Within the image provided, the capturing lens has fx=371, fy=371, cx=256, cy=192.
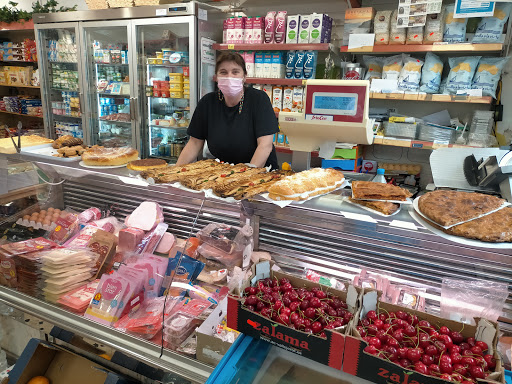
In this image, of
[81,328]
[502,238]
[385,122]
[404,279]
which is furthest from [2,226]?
[385,122]

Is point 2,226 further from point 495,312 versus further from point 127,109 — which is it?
point 127,109

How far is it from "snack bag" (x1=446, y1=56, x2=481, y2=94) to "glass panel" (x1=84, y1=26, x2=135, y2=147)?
398cm

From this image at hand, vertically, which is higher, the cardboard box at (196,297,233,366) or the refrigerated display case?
the refrigerated display case

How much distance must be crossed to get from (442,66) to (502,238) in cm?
298

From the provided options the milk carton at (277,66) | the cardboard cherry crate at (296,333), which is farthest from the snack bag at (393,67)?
the cardboard cherry crate at (296,333)

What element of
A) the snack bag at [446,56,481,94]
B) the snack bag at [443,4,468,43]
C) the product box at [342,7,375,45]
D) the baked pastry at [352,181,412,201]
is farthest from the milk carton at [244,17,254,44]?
the baked pastry at [352,181,412,201]

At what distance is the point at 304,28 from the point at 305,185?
3.00 metres

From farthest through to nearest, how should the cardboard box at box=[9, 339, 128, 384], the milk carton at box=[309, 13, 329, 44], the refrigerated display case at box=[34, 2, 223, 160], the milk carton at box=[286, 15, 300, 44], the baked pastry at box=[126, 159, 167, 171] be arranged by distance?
the refrigerated display case at box=[34, 2, 223, 160] → the milk carton at box=[286, 15, 300, 44] → the milk carton at box=[309, 13, 329, 44] → the baked pastry at box=[126, 159, 167, 171] → the cardboard box at box=[9, 339, 128, 384]

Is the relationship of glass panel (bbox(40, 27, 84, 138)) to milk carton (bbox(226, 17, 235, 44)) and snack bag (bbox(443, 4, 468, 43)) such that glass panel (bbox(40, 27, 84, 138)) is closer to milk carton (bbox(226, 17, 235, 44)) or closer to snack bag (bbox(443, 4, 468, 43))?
milk carton (bbox(226, 17, 235, 44))

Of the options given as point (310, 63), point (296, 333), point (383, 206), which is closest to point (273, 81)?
point (310, 63)

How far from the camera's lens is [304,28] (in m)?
4.07

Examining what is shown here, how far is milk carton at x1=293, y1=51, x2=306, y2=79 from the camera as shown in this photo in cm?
415

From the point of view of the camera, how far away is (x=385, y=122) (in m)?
3.91

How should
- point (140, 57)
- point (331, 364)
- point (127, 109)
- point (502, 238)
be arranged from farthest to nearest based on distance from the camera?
point (127, 109) → point (140, 57) → point (502, 238) → point (331, 364)
